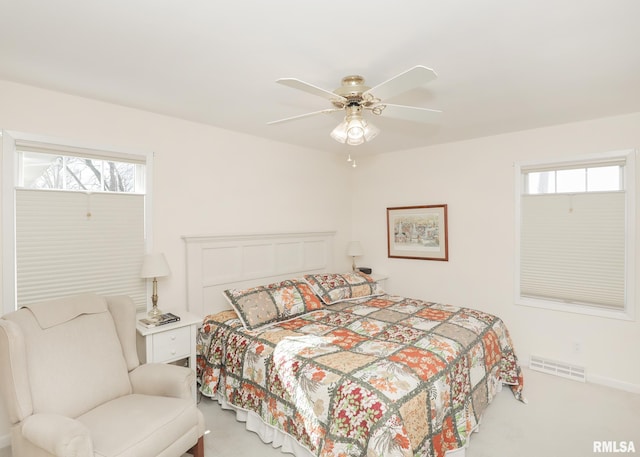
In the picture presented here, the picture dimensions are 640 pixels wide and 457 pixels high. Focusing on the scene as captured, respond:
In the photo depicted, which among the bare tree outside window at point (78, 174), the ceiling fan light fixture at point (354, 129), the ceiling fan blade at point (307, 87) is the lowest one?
the bare tree outside window at point (78, 174)

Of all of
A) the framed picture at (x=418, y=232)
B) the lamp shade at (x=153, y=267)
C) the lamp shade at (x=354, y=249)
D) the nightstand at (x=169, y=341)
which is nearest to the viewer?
the nightstand at (x=169, y=341)

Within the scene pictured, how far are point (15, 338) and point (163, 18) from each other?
178 centimetres

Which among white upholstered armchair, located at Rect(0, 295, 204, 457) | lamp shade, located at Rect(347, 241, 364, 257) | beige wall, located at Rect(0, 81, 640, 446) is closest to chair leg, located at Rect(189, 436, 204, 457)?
white upholstered armchair, located at Rect(0, 295, 204, 457)

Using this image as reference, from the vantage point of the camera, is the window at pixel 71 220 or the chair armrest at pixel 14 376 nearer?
the chair armrest at pixel 14 376

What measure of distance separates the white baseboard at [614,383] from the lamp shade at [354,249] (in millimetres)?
2628

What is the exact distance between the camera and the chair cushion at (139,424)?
1664mm

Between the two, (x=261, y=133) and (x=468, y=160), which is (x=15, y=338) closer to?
(x=261, y=133)

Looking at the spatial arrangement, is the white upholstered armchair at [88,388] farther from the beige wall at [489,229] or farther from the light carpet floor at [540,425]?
the beige wall at [489,229]

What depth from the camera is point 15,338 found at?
70.2 inches

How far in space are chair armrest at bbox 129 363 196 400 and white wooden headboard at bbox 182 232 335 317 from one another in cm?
90

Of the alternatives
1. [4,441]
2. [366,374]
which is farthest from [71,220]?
[366,374]

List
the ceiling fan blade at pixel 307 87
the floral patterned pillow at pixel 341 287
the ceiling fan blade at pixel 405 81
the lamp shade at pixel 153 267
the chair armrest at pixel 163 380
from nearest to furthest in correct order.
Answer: the ceiling fan blade at pixel 405 81 → the ceiling fan blade at pixel 307 87 → the chair armrest at pixel 163 380 → the lamp shade at pixel 153 267 → the floral patterned pillow at pixel 341 287

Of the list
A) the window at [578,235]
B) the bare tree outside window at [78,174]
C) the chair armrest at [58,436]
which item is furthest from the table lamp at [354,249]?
the chair armrest at [58,436]
